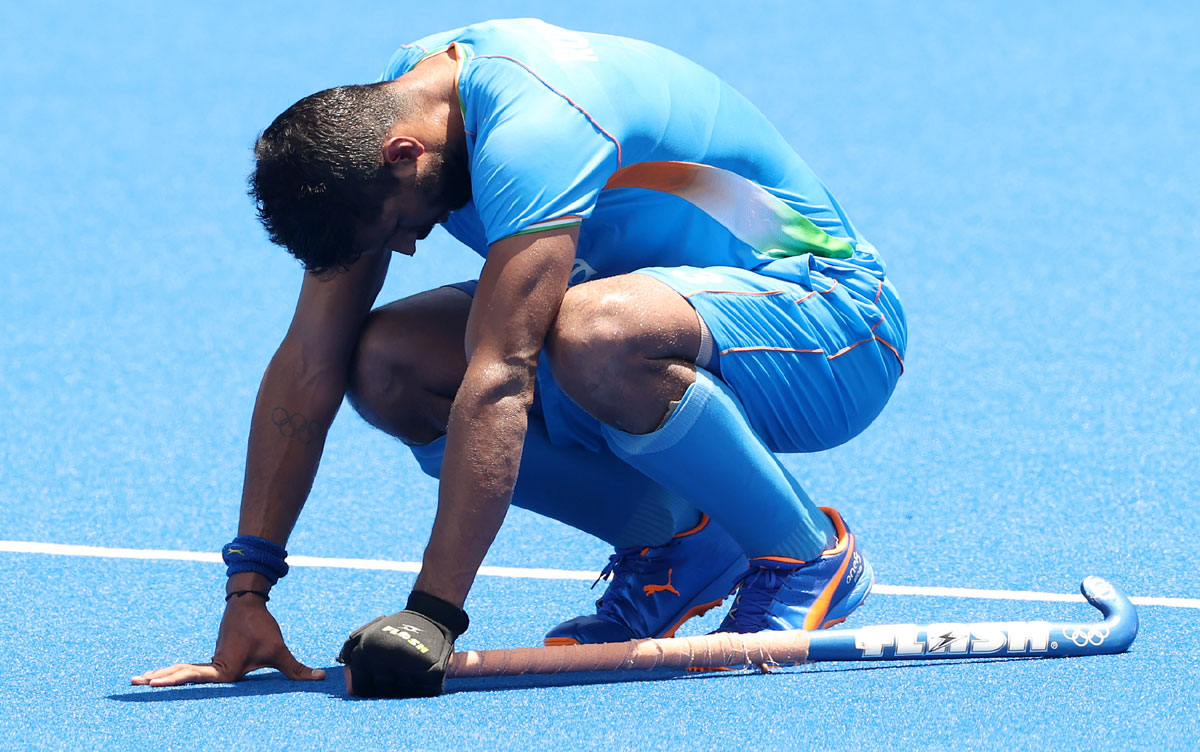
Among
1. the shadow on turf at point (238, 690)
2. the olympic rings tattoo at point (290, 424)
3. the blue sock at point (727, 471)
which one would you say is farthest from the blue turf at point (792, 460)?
the olympic rings tattoo at point (290, 424)

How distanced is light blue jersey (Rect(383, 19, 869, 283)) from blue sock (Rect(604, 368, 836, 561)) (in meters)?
0.29

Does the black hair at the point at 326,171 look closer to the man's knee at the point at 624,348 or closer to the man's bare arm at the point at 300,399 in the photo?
the man's bare arm at the point at 300,399

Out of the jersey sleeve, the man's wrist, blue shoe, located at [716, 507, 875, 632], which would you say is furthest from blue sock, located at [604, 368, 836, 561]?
the man's wrist

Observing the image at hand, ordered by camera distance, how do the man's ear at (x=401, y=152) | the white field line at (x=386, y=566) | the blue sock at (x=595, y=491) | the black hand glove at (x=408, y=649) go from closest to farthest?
the black hand glove at (x=408, y=649), the man's ear at (x=401, y=152), the blue sock at (x=595, y=491), the white field line at (x=386, y=566)

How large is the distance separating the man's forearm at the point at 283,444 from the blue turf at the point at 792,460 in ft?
0.82

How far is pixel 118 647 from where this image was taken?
2.79m

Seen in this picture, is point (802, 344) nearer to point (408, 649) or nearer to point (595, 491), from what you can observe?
point (595, 491)

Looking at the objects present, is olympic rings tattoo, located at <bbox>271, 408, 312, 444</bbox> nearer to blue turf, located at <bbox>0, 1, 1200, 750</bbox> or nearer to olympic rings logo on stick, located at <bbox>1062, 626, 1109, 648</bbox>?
blue turf, located at <bbox>0, 1, 1200, 750</bbox>

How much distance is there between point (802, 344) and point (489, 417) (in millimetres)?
584

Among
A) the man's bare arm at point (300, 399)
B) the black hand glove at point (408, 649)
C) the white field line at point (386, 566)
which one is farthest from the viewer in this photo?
the white field line at point (386, 566)

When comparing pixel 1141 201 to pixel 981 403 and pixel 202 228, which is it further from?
pixel 202 228

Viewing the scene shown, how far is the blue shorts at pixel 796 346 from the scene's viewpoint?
2643 mm

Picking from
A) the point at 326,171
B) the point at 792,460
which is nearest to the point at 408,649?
the point at 326,171

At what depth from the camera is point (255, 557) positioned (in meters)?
2.60
